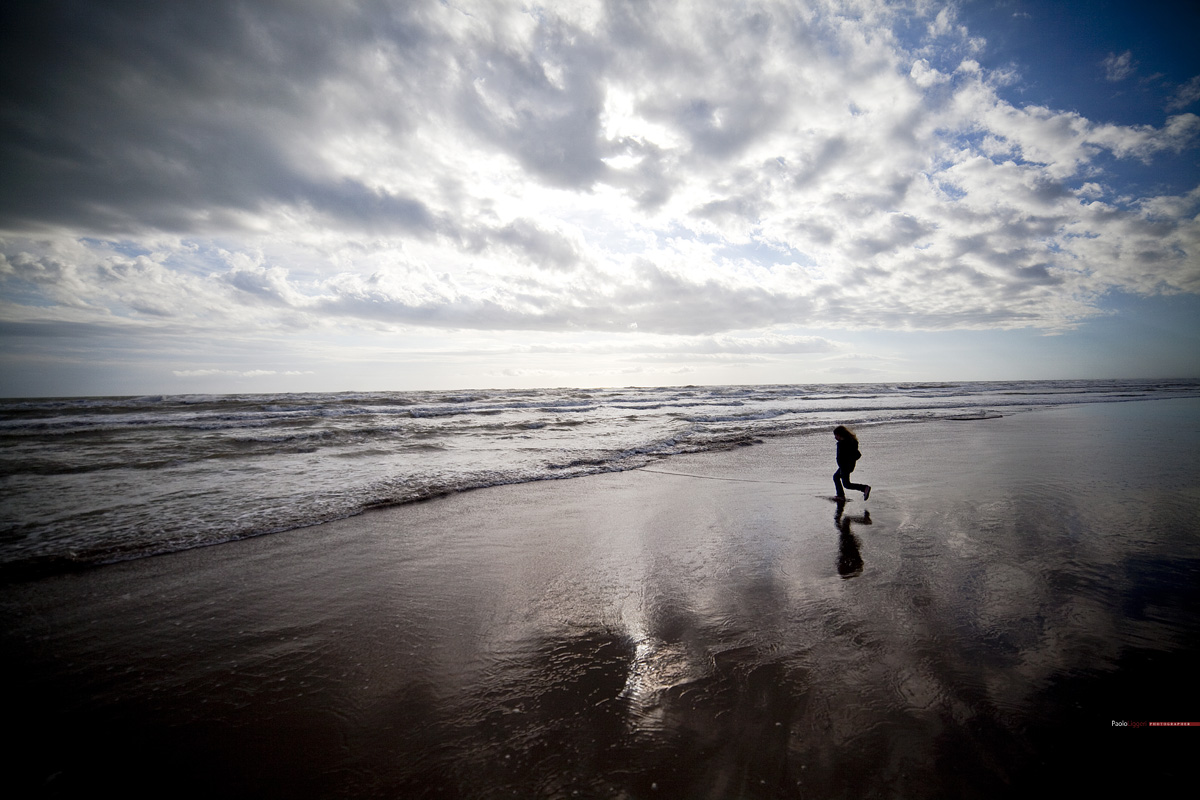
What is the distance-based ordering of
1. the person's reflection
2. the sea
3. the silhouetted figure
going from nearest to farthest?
1. the person's reflection
2. the sea
3. the silhouetted figure

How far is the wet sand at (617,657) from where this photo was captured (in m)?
2.56

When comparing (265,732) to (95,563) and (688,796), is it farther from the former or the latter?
(95,563)

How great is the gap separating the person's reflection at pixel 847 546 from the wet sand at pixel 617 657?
0.17 feet

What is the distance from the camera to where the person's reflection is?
5.14m

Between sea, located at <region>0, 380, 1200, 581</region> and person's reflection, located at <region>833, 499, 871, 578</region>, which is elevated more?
sea, located at <region>0, 380, 1200, 581</region>

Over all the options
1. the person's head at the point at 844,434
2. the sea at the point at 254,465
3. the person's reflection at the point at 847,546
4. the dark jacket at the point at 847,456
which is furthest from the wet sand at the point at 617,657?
the person's head at the point at 844,434

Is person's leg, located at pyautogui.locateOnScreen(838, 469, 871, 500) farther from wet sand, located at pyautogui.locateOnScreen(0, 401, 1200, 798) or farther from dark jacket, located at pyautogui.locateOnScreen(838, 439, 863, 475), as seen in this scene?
wet sand, located at pyautogui.locateOnScreen(0, 401, 1200, 798)

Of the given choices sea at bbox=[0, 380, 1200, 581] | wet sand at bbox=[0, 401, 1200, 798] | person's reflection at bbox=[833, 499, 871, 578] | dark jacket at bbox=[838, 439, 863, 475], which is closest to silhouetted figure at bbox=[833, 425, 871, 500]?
dark jacket at bbox=[838, 439, 863, 475]

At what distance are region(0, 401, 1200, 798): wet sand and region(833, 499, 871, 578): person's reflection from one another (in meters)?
0.05

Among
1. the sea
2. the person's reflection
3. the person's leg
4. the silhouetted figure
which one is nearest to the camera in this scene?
the person's reflection

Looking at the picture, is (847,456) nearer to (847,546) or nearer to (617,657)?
(847,546)

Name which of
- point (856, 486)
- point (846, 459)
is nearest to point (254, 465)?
point (846, 459)

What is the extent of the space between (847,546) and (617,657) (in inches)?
154

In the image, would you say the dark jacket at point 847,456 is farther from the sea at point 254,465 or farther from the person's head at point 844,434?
the sea at point 254,465
